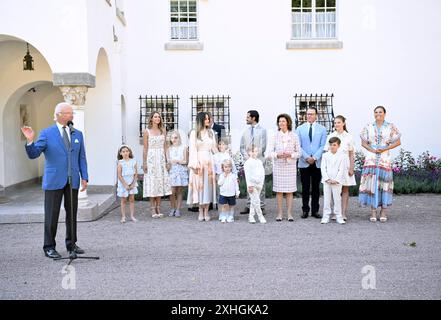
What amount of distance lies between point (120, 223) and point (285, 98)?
711 cm

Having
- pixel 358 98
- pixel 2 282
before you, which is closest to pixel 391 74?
pixel 358 98

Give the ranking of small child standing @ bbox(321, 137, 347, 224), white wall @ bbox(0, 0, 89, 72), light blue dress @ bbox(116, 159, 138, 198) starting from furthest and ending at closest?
white wall @ bbox(0, 0, 89, 72), light blue dress @ bbox(116, 159, 138, 198), small child standing @ bbox(321, 137, 347, 224)

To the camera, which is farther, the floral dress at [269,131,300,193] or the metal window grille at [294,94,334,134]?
the metal window grille at [294,94,334,134]

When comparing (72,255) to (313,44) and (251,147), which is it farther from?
(313,44)

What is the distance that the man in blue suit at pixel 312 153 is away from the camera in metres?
10.2

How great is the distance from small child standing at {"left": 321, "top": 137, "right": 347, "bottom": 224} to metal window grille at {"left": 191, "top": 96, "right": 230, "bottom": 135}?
606 centimetres

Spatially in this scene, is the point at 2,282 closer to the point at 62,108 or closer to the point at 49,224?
the point at 49,224

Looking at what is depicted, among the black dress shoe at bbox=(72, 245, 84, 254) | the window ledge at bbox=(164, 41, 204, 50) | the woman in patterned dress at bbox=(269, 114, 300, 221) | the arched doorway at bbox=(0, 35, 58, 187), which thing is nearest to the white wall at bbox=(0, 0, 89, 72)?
the arched doorway at bbox=(0, 35, 58, 187)

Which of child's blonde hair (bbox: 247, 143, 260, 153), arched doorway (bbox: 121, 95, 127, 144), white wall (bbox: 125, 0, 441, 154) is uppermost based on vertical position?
white wall (bbox: 125, 0, 441, 154)

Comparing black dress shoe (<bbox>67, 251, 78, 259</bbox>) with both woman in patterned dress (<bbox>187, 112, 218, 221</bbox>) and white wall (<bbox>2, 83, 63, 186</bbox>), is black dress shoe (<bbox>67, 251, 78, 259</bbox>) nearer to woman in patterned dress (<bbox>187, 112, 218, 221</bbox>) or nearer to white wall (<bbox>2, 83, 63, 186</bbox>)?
woman in patterned dress (<bbox>187, 112, 218, 221</bbox>)

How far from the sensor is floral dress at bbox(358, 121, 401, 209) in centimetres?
980

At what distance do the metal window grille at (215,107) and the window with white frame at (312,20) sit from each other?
2.65 meters

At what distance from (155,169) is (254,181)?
73.1 inches

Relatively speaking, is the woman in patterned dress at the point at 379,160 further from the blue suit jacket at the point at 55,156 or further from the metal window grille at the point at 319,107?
the metal window grille at the point at 319,107
